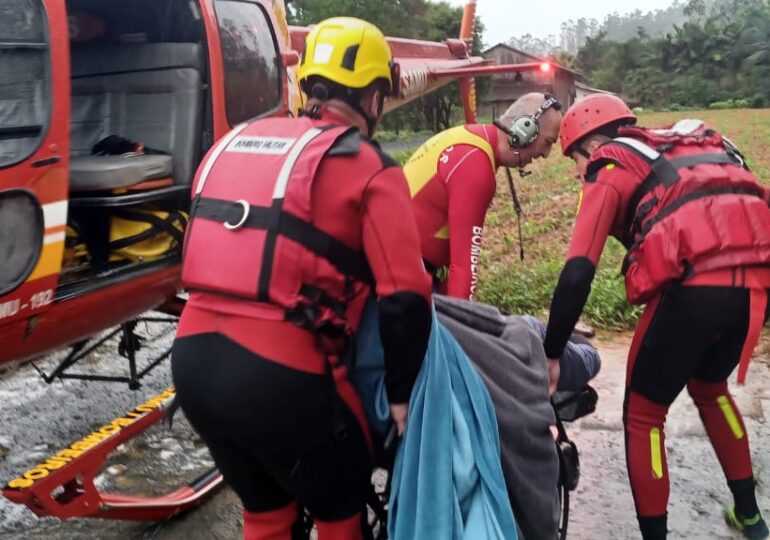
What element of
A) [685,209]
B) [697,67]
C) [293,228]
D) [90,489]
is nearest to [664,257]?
[685,209]

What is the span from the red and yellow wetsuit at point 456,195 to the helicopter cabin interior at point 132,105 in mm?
1311

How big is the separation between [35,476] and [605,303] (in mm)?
4593

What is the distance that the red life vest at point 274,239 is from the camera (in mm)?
1933

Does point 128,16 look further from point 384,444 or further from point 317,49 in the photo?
point 384,444

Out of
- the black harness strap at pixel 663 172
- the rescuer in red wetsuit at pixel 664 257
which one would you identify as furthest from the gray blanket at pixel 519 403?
the black harness strap at pixel 663 172

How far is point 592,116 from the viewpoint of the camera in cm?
312

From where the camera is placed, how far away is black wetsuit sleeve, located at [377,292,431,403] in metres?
1.98

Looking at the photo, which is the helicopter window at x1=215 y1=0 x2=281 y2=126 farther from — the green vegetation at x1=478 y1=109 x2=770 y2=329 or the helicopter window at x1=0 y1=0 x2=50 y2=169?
the green vegetation at x1=478 y1=109 x2=770 y2=329

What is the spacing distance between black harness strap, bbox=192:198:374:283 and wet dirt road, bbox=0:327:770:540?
196 cm

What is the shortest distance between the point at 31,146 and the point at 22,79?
0.29m

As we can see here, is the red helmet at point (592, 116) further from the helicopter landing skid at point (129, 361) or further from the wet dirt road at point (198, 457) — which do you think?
the helicopter landing skid at point (129, 361)

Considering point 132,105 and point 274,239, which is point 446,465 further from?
point 132,105

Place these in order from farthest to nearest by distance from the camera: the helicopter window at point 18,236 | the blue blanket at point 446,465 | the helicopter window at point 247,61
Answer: the helicopter window at point 247,61
the helicopter window at point 18,236
the blue blanket at point 446,465

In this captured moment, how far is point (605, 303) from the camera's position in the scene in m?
6.20
